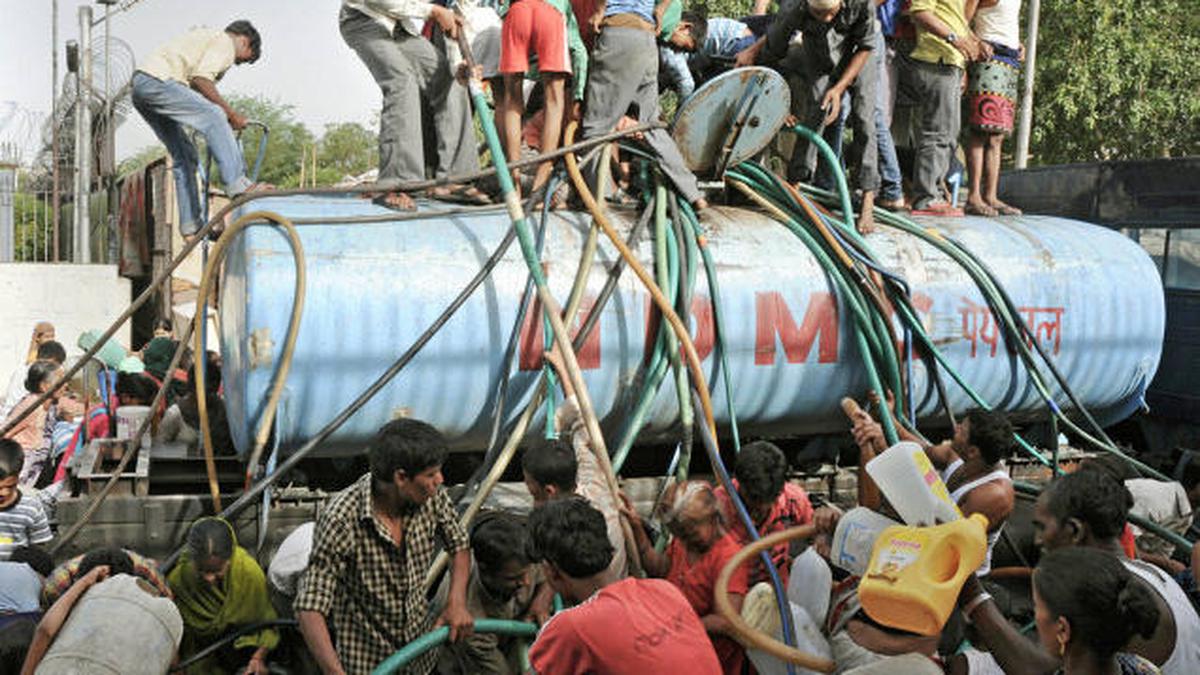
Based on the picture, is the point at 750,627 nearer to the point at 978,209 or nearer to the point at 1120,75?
the point at 978,209

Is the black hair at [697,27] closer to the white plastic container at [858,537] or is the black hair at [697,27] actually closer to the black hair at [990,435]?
the black hair at [990,435]

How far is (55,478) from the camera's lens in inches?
278

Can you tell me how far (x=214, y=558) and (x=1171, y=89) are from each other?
1800 cm

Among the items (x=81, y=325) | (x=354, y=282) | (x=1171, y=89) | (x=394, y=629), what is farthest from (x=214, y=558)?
(x=1171, y=89)

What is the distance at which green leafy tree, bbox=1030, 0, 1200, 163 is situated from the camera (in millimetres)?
18250

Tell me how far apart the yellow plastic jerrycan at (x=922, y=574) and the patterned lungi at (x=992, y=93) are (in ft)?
17.9

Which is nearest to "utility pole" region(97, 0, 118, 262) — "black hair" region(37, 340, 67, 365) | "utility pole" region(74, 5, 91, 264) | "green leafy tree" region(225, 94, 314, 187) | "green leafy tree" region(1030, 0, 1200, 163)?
"utility pole" region(74, 5, 91, 264)

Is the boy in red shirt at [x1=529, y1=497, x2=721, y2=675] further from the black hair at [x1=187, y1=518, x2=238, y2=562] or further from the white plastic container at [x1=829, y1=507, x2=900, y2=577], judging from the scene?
the black hair at [x1=187, y1=518, x2=238, y2=562]

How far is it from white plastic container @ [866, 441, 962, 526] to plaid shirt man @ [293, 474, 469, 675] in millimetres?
1437

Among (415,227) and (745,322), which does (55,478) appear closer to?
(415,227)

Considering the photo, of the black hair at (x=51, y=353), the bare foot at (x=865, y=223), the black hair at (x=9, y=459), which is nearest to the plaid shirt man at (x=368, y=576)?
the black hair at (x=9, y=459)

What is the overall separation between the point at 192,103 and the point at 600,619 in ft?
16.1

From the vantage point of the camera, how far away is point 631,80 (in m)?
6.46

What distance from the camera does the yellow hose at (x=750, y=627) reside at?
3.47 metres
